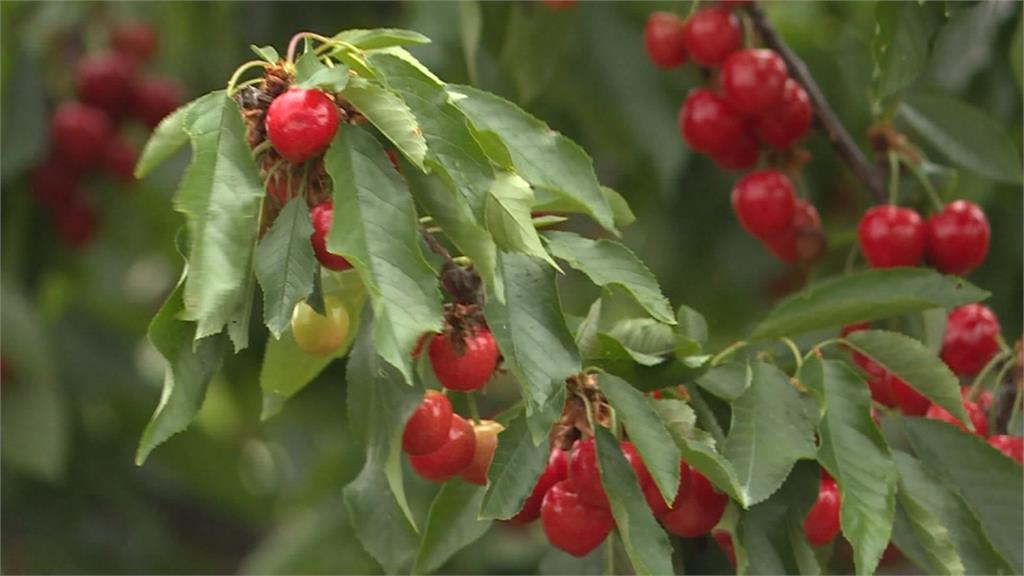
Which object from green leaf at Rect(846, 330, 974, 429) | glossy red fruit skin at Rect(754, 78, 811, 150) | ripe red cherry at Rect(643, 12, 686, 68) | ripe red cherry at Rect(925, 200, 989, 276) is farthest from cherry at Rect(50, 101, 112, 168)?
green leaf at Rect(846, 330, 974, 429)

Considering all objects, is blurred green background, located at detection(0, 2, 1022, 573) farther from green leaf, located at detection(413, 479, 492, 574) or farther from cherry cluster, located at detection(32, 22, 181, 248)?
green leaf, located at detection(413, 479, 492, 574)

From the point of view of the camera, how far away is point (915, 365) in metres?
1.36

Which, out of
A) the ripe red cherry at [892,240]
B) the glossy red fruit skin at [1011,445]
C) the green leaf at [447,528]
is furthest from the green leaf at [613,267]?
the ripe red cherry at [892,240]

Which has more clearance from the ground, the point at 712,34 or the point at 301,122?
the point at 301,122

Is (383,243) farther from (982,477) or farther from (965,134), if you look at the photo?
(965,134)

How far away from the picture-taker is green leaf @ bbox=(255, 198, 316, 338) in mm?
1053

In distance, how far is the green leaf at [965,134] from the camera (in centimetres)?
175

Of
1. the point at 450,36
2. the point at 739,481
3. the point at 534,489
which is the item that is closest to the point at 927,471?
the point at 739,481

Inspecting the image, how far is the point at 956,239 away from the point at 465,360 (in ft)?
2.20

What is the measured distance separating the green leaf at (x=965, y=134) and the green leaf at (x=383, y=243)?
35.7 inches

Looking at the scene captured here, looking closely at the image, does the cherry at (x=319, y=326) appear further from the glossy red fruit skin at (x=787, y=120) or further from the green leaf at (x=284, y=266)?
the glossy red fruit skin at (x=787, y=120)

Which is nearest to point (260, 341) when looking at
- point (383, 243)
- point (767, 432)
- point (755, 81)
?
point (755, 81)

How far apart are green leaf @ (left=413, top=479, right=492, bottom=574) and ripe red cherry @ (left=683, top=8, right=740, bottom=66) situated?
0.66 meters

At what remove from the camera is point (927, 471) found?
4.30 feet
